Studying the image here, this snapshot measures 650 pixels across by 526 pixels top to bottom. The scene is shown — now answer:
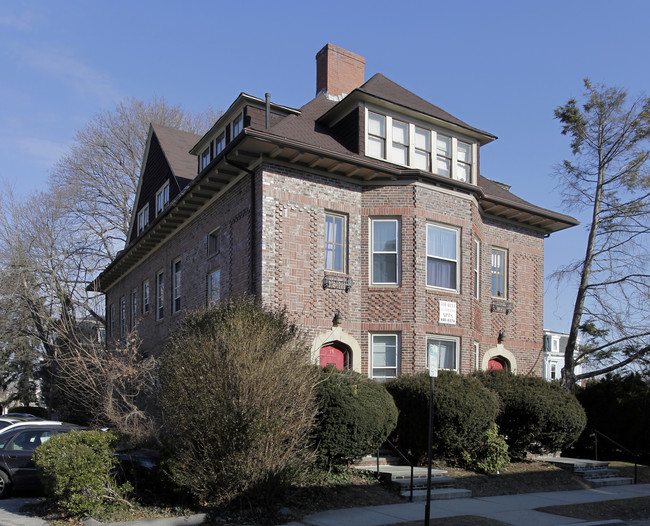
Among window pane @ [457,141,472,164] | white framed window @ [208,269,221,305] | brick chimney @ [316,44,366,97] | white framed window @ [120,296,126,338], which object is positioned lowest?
white framed window @ [120,296,126,338]

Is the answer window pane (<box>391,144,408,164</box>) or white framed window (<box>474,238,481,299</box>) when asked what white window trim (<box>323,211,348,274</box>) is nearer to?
window pane (<box>391,144,408,164</box>)

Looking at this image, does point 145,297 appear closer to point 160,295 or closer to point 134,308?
point 134,308

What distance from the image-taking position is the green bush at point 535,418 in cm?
1459

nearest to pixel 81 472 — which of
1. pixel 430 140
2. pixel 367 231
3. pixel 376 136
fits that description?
pixel 367 231

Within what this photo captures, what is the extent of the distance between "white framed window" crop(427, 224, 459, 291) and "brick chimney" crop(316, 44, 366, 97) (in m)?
6.55

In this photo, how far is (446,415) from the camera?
12.9 meters

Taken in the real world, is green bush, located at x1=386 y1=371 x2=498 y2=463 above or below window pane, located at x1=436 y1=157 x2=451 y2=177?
below

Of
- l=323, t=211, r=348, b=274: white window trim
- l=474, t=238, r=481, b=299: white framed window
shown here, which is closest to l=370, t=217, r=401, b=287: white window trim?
l=323, t=211, r=348, b=274: white window trim

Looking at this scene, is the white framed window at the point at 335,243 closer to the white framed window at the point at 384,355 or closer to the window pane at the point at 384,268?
the window pane at the point at 384,268

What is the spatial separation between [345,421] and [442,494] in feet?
7.61

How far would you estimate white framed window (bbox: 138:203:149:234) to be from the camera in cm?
2652

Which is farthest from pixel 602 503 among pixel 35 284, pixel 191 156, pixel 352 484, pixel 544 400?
pixel 35 284

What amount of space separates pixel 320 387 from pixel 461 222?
26.3ft

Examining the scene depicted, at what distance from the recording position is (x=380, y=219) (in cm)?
1672
